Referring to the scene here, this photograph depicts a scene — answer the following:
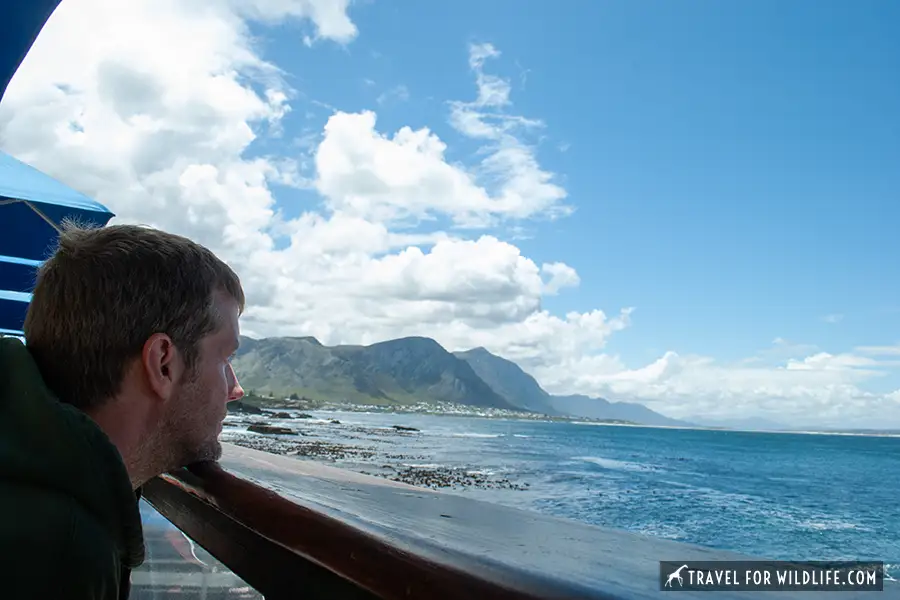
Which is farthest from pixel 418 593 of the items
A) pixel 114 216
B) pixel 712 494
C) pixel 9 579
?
pixel 712 494

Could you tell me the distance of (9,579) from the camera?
71cm

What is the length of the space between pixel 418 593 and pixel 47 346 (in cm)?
70

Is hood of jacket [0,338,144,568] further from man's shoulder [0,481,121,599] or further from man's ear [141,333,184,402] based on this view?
man's ear [141,333,184,402]

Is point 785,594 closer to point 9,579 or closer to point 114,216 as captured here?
point 9,579

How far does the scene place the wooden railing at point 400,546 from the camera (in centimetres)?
64

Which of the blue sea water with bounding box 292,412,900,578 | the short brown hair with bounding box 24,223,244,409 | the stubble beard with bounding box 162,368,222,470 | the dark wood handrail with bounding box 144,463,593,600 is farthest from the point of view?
the blue sea water with bounding box 292,412,900,578

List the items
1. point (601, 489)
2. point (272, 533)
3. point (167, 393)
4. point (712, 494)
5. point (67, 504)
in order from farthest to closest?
point (712, 494) → point (601, 489) → point (167, 393) → point (272, 533) → point (67, 504)

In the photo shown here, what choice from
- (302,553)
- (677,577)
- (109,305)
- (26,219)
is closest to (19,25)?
(26,219)

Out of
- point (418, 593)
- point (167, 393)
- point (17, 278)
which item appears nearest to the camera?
point (418, 593)

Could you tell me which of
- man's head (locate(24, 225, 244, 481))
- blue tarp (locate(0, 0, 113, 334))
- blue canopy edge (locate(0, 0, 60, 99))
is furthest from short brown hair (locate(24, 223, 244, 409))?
blue tarp (locate(0, 0, 113, 334))

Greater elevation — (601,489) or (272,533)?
(272,533)

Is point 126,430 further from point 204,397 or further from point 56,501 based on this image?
point 56,501

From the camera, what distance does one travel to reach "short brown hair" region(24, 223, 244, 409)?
1007 millimetres

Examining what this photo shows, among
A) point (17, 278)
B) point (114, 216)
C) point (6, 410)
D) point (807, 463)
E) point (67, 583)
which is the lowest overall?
point (807, 463)
